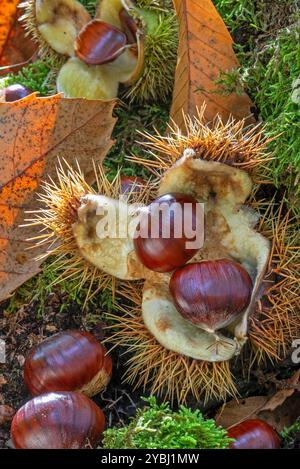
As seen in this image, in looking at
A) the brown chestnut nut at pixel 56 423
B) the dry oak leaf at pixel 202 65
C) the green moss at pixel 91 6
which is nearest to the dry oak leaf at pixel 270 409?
the brown chestnut nut at pixel 56 423

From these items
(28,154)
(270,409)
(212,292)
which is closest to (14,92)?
(28,154)

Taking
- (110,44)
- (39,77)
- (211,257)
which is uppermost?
(110,44)

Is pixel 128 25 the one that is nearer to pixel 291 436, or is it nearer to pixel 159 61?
pixel 159 61

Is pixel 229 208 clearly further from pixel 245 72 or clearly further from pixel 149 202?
pixel 245 72

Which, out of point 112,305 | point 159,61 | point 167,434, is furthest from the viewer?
point 159,61

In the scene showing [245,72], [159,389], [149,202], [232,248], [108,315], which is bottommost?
[159,389]

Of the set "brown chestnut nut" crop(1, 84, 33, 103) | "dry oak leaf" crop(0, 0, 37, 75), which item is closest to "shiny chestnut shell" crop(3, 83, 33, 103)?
"brown chestnut nut" crop(1, 84, 33, 103)

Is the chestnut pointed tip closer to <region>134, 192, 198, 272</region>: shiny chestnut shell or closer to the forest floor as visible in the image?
the forest floor
